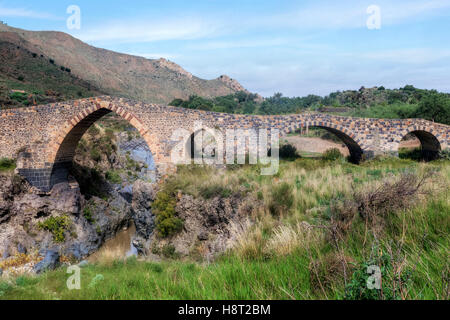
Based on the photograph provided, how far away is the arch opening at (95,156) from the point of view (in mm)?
15570

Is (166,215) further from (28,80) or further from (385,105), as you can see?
(28,80)

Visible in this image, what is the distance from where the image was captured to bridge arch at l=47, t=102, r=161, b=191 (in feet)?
47.7

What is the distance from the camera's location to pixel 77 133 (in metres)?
15.8

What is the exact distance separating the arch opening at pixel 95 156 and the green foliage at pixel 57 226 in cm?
216

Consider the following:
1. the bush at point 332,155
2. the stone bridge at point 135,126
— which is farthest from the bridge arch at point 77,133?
the bush at point 332,155

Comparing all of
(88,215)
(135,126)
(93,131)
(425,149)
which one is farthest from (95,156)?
(425,149)

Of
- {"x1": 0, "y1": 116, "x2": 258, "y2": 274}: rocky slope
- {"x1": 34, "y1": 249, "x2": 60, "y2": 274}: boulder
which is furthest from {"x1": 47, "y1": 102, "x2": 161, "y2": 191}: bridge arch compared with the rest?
{"x1": 34, "y1": 249, "x2": 60, "y2": 274}: boulder

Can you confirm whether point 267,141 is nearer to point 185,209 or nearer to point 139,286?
point 185,209

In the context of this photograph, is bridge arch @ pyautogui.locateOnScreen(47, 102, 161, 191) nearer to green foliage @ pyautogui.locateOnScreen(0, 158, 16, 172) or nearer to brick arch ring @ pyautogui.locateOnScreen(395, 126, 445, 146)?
green foliage @ pyautogui.locateOnScreen(0, 158, 16, 172)

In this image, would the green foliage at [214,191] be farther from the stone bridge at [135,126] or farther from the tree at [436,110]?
the tree at [436,110]

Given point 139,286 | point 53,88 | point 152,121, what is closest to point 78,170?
point 152,121

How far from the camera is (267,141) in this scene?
16219 mm

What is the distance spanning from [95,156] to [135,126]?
8136 millimetres
